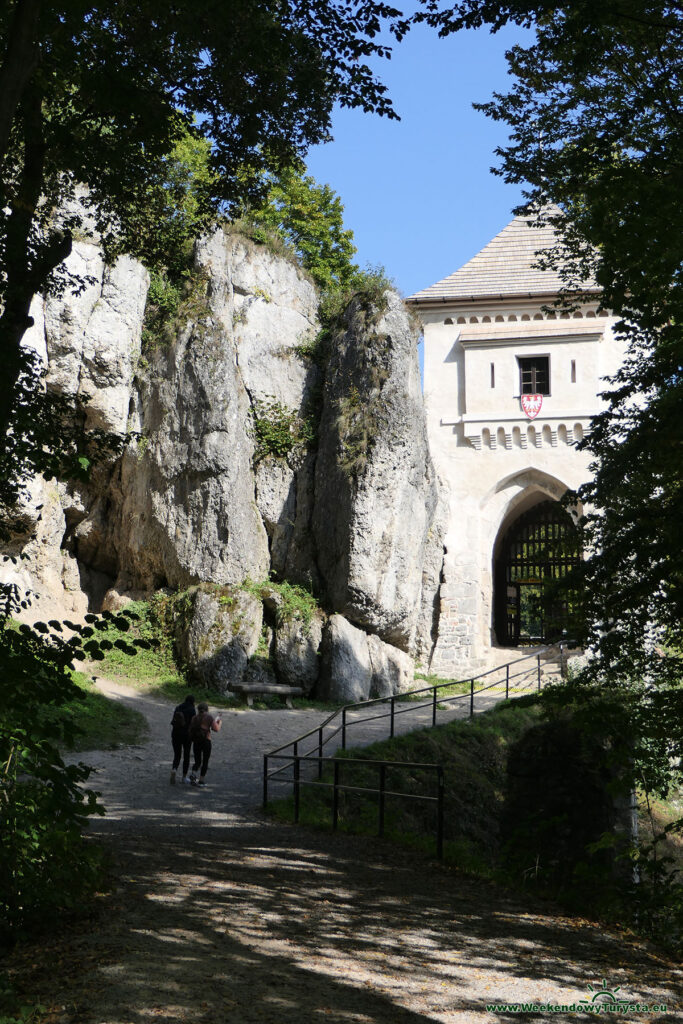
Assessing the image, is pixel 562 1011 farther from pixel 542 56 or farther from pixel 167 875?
pixel 542 56

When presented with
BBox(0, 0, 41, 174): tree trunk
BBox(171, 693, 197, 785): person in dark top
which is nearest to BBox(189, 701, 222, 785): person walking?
BBox(171, 693, 197, 785): person in dark top

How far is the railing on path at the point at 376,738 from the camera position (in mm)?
9977

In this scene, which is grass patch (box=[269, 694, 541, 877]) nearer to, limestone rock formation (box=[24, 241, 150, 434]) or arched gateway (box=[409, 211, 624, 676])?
arched gateway (box=[409, 211, 624, 676])

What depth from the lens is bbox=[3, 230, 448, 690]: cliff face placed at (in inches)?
858

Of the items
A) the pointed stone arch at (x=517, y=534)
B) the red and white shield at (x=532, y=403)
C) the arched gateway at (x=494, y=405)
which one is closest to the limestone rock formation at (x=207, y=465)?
the arched gateway at (x=494, y=405)

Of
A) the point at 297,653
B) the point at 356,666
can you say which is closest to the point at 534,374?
the point at 356,666

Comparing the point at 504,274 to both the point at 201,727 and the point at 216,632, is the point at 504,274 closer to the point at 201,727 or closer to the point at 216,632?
the point at 216,632

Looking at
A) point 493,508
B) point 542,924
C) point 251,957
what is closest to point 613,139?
point 542,924

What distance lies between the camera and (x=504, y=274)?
29203mm

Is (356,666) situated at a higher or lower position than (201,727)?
higher

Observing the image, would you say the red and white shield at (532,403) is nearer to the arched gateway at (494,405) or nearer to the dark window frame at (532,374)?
the arched gateway at (494,405)

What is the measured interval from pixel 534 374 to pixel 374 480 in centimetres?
807

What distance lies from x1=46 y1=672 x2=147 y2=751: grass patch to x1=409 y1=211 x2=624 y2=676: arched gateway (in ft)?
39.4

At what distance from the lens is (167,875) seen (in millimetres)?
7492
